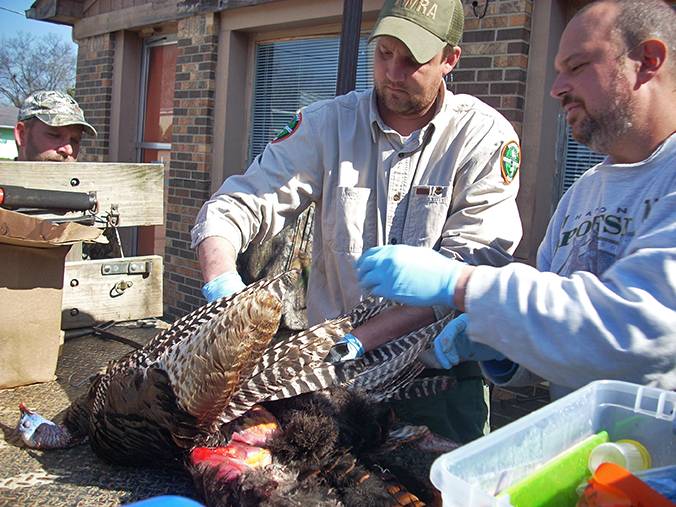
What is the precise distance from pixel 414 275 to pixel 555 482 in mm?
620

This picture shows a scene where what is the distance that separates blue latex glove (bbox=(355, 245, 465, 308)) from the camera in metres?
1.42

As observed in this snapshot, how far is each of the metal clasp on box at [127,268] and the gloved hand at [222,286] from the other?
1179mm

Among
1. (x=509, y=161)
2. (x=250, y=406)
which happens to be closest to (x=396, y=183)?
(x=509, y=161)

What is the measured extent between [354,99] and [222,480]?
1.79m

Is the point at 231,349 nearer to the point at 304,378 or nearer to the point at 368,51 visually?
the point at 304,378

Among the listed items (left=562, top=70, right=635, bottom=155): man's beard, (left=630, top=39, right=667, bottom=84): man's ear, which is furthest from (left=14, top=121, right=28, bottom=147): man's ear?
(left=630, top=39, right=667, bottom=84): man's ear

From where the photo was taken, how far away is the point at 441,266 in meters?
1.44

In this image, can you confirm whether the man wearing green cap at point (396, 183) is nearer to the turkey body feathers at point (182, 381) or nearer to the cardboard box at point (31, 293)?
the turkey body feathers at point (182, 381)

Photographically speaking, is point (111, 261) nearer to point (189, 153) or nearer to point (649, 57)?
point (649, 57)

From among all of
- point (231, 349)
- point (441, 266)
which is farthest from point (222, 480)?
point (441, 266)

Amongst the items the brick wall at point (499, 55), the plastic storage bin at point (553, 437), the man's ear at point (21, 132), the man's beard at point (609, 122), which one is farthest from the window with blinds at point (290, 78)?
the plastic storage bin at point (553, 437)

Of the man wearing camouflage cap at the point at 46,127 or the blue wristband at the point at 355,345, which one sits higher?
the man wearing camouflage cap at the point at 46,127

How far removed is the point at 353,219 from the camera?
7.64 ft

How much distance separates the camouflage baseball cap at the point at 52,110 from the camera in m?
3.93
